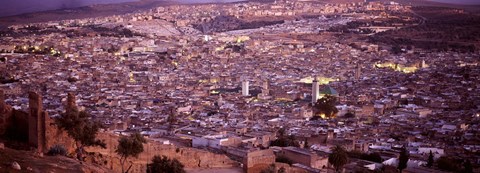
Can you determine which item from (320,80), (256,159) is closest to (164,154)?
(256,159)

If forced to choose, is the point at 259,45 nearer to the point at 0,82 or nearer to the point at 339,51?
the point at 339,51

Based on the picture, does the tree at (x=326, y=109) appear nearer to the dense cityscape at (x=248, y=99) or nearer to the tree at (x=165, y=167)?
the dense cityscape at (x=248, y=99)

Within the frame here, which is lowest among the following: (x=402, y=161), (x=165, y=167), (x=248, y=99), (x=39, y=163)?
(x=248, y=99)

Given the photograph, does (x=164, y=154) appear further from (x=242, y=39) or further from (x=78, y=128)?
(x=242, y=39)

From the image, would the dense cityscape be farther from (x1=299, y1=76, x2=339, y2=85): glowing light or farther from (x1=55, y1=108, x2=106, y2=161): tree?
(x1=299, y1=76, x2=339, y2=85): glowing light

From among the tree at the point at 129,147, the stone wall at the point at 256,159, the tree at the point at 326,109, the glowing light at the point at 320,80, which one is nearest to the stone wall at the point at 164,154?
the tree at the point at 129,147

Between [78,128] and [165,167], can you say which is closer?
[165,167]

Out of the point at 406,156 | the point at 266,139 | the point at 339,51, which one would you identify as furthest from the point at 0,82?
the point at 339,51
